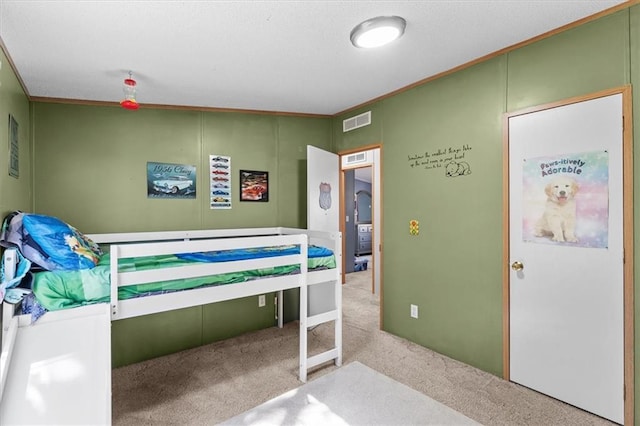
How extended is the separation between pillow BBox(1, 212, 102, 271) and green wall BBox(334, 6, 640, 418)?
2484 millimetres

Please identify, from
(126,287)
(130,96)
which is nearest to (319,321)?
(126,287)

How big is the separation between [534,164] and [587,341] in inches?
45.6

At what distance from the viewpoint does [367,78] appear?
8.88 feet

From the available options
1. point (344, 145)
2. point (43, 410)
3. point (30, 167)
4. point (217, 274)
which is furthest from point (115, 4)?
point (344, 145)

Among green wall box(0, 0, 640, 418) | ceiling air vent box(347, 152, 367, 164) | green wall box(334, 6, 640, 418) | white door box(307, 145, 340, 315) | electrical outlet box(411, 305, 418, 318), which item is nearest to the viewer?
green wall box(334, 6, 640, 418)

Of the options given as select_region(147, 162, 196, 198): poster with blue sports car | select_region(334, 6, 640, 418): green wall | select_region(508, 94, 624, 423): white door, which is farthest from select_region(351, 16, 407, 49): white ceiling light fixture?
select_region(147, 162, 196, 198): poster with blue sports car

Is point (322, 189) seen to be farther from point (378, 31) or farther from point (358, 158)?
point (378, 31)

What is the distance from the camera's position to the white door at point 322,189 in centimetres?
354

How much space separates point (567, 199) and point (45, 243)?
3.05 metres

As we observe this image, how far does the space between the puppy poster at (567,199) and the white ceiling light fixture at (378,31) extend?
1.27 meters

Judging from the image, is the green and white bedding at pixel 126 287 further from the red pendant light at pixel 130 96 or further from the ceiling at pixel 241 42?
the ceiling at pixel 241 42

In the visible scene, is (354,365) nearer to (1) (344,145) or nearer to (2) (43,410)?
(2) (43,410)

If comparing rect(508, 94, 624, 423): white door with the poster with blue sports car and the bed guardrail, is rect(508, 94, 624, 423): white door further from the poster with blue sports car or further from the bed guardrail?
the bed guardrail

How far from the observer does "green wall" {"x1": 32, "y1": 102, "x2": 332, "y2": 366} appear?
271 cm
